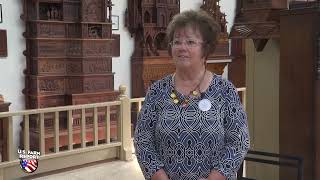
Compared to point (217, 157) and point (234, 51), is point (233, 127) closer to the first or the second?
point (217, 157)

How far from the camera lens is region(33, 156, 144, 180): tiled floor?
16.0ft

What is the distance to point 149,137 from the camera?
6.23ft

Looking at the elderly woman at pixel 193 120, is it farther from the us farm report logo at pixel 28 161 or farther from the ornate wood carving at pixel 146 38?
the ornate wood carving at pixel 146 38

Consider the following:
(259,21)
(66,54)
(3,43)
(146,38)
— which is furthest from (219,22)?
(259,21)

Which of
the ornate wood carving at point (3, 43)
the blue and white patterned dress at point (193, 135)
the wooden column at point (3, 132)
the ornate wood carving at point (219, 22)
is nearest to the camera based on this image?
the blue and white patterned dress at point (193, 135)

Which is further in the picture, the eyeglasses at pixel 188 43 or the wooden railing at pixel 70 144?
the wooden railing at pixel 70 144

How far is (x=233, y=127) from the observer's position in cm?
185

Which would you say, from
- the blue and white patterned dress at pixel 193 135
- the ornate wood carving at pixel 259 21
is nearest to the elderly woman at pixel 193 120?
the blue and white patterned dress at pixel 193 135

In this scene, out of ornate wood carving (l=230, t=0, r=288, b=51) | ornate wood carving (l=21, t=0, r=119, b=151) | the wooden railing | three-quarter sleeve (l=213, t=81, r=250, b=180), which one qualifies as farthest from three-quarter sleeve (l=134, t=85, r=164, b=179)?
ornate wood carving (l=21, t=0, r=119, b=151)

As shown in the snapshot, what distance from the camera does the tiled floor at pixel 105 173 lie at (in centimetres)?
488

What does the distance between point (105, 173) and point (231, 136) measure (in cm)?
339

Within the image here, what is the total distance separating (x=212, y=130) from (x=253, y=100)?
4.58 feet

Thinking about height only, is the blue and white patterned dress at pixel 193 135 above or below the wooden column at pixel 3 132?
above

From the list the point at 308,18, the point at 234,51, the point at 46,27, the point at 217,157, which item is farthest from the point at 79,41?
the point at 217,157
